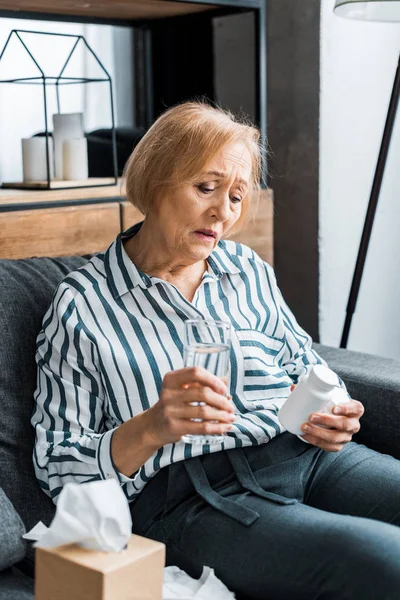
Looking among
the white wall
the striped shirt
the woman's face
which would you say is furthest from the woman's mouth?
the white wall

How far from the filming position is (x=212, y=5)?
2318 millimetres

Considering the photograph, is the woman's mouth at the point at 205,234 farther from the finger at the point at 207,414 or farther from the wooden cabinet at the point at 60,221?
the wooden cabinet at the point at 60,221

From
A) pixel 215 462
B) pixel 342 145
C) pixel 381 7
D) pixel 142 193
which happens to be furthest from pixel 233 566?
pixel 342 145

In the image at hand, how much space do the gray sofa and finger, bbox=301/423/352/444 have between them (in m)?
0.32

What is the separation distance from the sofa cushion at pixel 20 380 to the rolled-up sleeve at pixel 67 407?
0.12ft

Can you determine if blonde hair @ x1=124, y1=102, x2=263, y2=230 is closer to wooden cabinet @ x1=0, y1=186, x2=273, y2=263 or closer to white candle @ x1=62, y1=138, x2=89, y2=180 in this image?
wooden cabinet @ x1=0, y1=186, x2=273, y2=263

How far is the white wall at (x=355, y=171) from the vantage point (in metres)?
2.60

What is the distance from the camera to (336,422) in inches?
58.8

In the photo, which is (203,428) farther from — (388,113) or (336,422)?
(388,113)

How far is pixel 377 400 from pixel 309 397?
503 millimetres

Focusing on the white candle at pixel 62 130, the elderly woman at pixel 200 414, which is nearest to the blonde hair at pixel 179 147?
the elderly woman at pixel 200 414

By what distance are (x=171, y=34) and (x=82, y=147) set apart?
2.30ft

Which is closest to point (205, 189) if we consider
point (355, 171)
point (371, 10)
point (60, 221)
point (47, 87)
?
point (60, 221)

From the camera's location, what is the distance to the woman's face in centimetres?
158
